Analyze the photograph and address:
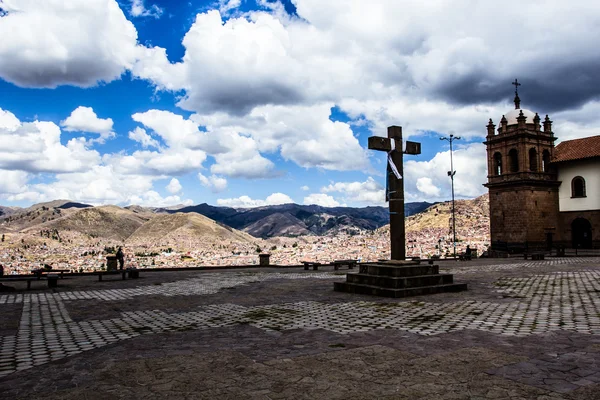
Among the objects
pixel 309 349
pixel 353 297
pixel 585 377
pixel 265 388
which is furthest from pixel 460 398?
pixel 353 297

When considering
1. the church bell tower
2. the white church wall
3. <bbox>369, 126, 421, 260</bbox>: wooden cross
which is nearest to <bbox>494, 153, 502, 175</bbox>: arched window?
the church bell tower

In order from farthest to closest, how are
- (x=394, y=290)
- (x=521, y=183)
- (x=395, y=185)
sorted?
(x=521, y=183) < (x=395, y=185) < (x=394, y=290)

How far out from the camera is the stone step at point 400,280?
10.5m

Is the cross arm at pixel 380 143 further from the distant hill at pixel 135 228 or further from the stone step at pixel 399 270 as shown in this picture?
the distant hill at pixel 135 228

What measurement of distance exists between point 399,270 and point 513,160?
27.8 metres

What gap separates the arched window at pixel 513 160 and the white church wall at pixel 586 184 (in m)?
4.12

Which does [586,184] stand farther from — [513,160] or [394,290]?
[394,290]

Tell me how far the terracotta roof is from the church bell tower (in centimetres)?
93

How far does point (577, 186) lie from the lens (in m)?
33.8

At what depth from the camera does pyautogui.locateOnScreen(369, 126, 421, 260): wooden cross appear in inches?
458

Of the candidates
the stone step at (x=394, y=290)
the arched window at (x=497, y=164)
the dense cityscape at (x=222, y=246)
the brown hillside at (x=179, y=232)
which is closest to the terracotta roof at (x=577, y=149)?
the arched window at (x=497, y=164)

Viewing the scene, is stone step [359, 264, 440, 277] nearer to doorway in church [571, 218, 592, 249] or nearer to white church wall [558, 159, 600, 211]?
doorway in church [571, 218, 592, 249]

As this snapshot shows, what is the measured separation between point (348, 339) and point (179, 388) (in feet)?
8.61

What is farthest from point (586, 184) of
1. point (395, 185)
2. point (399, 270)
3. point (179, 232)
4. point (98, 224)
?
point (98, 224)
